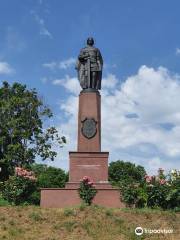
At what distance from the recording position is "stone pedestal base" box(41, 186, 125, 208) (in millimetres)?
18594

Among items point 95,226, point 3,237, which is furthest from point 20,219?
point 95,226

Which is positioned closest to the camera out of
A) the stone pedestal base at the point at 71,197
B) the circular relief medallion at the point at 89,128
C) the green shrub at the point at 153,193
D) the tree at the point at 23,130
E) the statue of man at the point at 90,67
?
the green shrub at the point at 153,193

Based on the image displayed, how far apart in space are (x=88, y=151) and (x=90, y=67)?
4.21 metres

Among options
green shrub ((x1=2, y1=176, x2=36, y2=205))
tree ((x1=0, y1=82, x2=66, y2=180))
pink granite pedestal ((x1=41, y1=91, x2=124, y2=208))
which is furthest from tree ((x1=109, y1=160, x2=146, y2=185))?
green shrub ((x1=2, y1=176, x2=36, y2=205))

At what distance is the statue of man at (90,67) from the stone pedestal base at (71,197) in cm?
553

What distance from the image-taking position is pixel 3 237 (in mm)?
13023

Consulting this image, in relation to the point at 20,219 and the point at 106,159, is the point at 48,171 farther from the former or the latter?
the point at 20,219

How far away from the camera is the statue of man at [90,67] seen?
2236cm

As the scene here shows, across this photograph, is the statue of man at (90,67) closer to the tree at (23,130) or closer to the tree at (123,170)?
the tree at (23,130)

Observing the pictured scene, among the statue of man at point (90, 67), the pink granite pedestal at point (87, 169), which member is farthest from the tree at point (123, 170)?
the pink granite pedestal at point (87, 169)

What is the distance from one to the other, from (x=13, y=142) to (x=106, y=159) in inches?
713

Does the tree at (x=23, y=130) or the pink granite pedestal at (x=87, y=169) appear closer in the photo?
the pink granite pedestal at (x=87, y=169)

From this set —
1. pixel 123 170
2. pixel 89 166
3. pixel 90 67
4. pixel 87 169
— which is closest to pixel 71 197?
pixel 87 169

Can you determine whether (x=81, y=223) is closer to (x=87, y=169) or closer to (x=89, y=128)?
(x=87, y=169)
